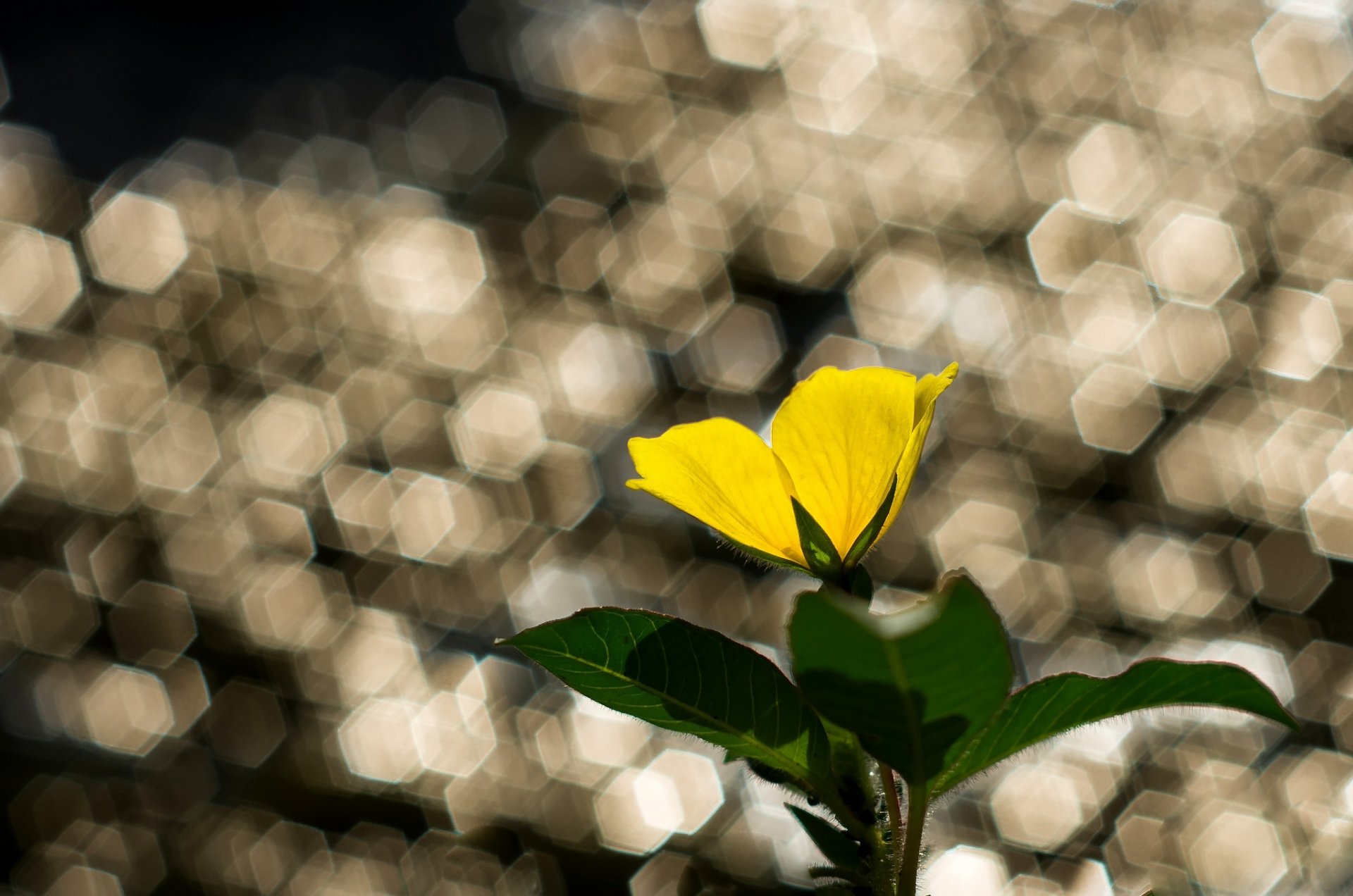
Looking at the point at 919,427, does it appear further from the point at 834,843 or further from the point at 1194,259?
the point at 1194,259

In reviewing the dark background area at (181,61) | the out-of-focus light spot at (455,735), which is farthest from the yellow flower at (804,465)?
the dark background area at (181,61)

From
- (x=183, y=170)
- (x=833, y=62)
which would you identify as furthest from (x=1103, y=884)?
(x=183, y=170)

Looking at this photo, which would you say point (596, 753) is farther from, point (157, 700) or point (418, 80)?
point (418, 80)

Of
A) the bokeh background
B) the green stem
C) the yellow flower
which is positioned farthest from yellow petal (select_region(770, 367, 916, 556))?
the bokeh background

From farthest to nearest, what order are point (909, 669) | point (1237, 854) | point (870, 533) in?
point (1237, 854) → point (870, 533) → point (909, 669)

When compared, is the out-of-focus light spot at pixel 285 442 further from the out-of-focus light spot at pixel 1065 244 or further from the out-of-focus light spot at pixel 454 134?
the out-of-focus light spot at pixel 1065 244

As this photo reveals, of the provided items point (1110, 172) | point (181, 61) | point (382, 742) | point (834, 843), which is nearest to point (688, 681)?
point (834, 843)

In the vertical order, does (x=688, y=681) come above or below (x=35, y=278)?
below
